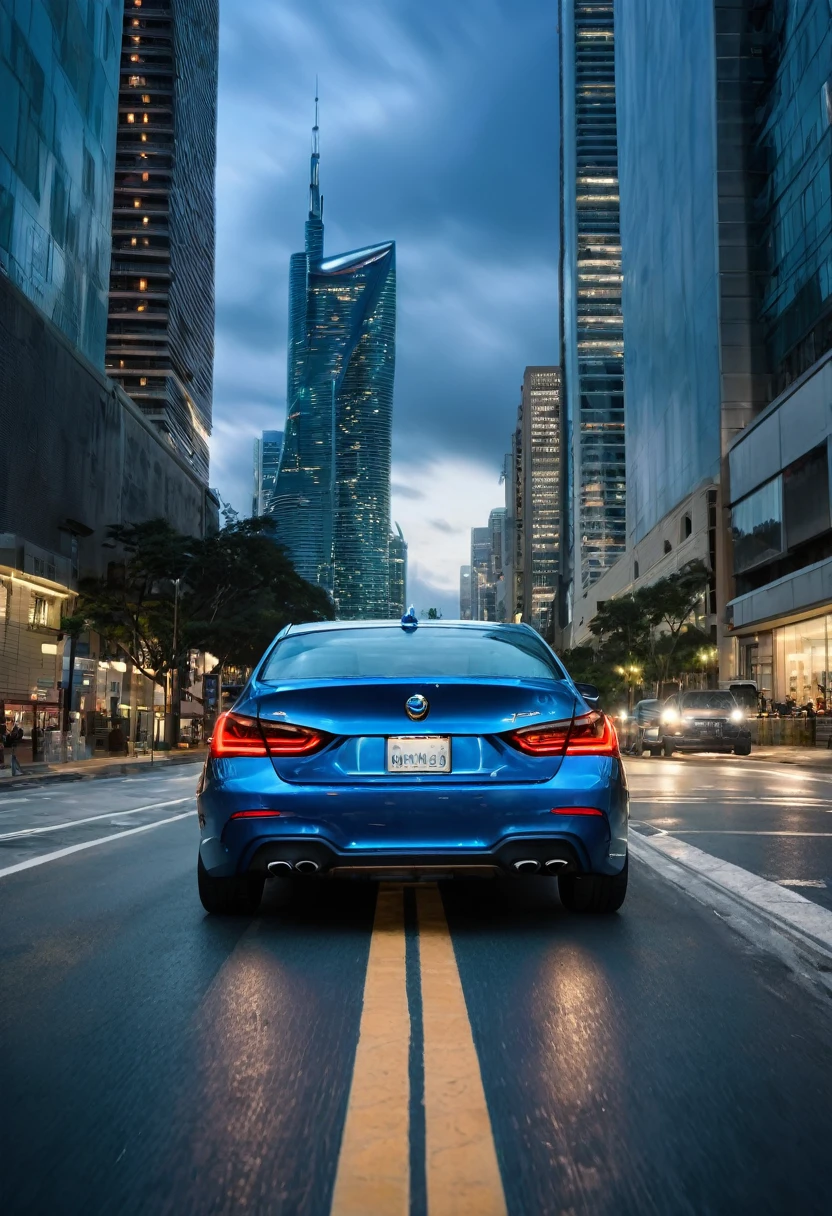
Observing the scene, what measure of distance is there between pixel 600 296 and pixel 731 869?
173 m

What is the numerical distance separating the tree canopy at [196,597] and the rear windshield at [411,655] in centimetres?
4615

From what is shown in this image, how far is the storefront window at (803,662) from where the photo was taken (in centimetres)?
4709

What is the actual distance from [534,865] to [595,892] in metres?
0.83

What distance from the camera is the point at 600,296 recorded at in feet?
562

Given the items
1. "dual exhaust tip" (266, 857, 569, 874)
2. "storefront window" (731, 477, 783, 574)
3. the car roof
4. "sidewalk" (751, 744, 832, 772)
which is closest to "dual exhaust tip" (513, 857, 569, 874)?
"dual exhaust tip" (266, 857, 569, 874)

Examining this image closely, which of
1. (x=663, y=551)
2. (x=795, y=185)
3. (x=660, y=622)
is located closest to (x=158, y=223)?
(x=663, y=551)

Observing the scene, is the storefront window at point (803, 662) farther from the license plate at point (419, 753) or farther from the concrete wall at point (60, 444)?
the license plate at point (419, 753)

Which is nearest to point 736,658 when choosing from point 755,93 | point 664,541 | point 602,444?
point 664,541

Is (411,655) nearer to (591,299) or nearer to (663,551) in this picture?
(663,551)

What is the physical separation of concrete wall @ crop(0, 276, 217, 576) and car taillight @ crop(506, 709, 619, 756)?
4660 centimetres

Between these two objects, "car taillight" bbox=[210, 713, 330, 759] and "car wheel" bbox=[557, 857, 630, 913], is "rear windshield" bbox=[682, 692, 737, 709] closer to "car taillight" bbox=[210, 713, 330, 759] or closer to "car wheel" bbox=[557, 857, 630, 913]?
"car wheel" bbox=[557, 857, 630, 913]

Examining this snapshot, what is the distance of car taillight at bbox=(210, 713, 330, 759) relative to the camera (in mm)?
5133

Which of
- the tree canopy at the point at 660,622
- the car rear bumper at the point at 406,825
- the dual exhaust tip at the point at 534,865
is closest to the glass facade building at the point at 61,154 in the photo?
the tree canopy at the point at 660,622

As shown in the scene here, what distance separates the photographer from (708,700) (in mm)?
31859
